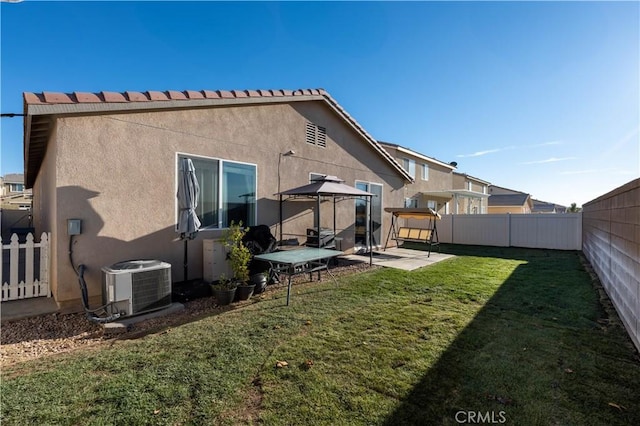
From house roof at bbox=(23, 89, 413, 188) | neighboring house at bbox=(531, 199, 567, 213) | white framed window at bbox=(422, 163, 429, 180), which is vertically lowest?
neighboring house at bbox=(531, 199, 567, 213)

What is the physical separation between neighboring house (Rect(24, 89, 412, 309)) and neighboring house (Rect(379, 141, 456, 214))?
12.6 meters

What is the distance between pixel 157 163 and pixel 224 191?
1.61 m

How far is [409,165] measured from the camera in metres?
22.1

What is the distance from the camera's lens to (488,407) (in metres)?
2.51

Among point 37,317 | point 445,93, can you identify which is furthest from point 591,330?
point 445,93

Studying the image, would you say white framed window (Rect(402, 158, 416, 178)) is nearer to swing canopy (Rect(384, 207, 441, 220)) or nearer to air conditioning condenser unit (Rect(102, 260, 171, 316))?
swing canopy (Rect(384, 207, 441, 220))

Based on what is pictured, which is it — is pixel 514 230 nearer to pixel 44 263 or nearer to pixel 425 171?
pixel 425 171

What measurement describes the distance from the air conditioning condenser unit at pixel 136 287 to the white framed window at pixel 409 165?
63.8 ft

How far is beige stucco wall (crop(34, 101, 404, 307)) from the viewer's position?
4.89 metres

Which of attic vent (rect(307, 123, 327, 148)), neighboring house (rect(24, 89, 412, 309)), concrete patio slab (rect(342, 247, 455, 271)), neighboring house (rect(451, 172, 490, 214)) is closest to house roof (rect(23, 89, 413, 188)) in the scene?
neighboring house (rect(24, 89, 412, 309))

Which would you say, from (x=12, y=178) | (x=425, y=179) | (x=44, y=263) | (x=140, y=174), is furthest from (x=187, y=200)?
(x=12, y=178)

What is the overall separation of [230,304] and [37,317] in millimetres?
2993

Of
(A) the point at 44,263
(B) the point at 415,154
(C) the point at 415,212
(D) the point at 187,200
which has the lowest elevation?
(A) the point at 44,263

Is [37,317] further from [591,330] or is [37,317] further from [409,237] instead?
[409,237]
